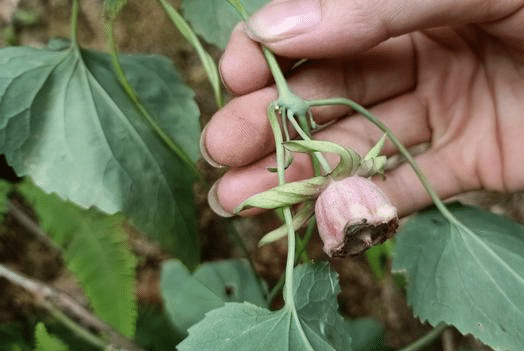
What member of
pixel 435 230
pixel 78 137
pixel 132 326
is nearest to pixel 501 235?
pixel 435 230

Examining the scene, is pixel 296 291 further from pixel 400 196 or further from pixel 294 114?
pixel 400 196

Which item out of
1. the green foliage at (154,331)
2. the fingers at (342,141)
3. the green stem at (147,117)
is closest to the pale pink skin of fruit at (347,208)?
the fingers at (342,141)

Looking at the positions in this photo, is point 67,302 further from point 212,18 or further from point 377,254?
point 377,254

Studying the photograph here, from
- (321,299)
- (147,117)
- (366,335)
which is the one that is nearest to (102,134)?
(147,117)

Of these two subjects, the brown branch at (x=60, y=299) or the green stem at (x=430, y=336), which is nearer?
the brown branch at (x=60, y=299)

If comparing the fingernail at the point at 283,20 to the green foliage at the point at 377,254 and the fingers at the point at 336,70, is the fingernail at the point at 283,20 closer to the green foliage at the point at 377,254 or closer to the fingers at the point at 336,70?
the fingers at the point at 336,70

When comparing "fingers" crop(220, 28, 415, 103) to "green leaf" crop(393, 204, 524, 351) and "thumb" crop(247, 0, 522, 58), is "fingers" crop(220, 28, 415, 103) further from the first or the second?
"green leaf" crop(393, 204, 524, 351)
